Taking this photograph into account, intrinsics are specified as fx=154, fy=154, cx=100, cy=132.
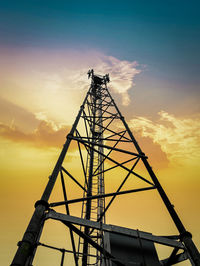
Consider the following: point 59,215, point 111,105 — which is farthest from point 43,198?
point 111,105

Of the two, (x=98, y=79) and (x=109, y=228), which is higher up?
(x=98, y=79)

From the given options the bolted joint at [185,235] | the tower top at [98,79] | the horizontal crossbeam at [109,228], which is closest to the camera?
the horizontal crossbeam at [109,228]

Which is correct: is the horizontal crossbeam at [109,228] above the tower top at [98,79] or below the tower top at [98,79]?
below

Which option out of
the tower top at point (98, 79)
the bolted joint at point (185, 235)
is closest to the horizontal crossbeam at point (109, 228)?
the bolted joint at point (185, 235)

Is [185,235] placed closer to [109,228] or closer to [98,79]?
[109,228]

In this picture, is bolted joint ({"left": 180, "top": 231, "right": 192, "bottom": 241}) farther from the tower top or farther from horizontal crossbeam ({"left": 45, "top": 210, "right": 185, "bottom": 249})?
the tower top

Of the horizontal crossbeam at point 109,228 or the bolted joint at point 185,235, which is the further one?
the bolted joint at point 185,235

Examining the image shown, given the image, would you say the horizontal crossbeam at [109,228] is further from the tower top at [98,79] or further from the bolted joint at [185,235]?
the tower top at [98,79]

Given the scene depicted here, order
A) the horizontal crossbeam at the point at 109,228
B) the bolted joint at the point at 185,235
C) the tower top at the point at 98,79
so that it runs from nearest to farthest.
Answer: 1. the horizontal crossbeam at the point at 109,228
2. the bolted joint at the point at 185,235
3. the tower top at the point at 98,79

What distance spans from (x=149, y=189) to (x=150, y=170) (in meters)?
0.55

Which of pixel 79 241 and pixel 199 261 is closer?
pixel 199 261

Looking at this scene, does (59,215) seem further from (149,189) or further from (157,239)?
(149,189)

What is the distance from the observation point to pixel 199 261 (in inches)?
97.8

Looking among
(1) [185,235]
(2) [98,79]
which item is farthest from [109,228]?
(2) [98,79]
